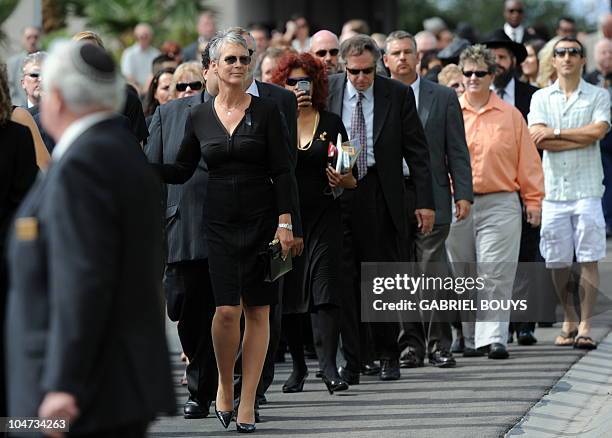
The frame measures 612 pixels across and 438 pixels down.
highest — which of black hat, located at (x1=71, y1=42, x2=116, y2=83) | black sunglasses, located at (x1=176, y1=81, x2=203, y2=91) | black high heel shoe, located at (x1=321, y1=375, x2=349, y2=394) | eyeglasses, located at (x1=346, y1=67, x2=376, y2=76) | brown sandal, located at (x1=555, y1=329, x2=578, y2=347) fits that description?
black hat, located at (x1=71, y1=42, x2=116, y2=83)

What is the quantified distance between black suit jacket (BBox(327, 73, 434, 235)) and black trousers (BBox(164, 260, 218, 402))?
1.82m

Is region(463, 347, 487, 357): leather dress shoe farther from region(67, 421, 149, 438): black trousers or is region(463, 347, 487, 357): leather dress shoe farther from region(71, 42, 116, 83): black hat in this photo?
region(71, 42, 116, 83): black hat

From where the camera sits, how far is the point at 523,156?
11.6 meters

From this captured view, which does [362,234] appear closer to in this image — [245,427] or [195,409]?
[195,409]

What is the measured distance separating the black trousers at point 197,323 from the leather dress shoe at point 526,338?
12.4ft

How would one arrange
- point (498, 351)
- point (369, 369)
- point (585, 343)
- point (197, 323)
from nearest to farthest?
point (197, 323) → point (369, 369) → point (498, 351) → point (585, 343)

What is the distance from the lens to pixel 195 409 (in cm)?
905

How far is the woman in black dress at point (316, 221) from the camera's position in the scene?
994cm

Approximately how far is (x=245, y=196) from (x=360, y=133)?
222cm

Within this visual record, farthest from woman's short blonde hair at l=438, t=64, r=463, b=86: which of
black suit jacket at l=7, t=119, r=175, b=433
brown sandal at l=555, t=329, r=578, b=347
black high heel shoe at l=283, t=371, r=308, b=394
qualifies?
black suit jacket at l=7, t=119, r=175, b=433

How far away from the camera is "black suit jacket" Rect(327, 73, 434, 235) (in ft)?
34.1

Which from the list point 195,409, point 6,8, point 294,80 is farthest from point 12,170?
point 6,8

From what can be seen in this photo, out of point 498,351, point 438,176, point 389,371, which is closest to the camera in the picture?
point 389,371

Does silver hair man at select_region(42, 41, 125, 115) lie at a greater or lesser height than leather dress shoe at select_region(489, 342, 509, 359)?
greater
